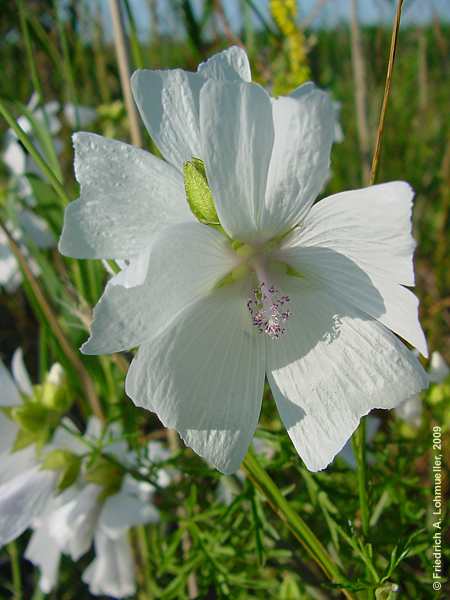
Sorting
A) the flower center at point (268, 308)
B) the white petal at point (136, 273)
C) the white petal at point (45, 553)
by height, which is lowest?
the white petal at point (45, 553)

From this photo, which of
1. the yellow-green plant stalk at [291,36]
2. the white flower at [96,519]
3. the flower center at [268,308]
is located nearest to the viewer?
the flower center at [268,308]

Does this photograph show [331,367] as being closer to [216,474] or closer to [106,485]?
[216,474]

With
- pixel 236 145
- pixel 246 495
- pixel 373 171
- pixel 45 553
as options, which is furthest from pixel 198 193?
pixel 45 553

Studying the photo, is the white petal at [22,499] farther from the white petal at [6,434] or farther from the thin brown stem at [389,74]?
the thin brown stem at [389,74]

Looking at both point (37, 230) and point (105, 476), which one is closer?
point (105, 476)

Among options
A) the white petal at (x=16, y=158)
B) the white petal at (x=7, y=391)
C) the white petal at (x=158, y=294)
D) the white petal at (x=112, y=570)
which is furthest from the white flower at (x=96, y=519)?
the white petal at (x=16, y=158)

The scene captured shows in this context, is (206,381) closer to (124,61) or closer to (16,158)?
(124,61)
